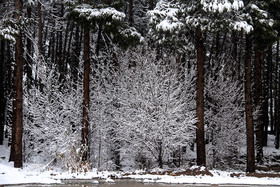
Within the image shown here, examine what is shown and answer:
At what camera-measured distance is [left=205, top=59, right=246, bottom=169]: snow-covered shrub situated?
1891 cm

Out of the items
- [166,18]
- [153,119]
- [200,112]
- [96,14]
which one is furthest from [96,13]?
[200,112]

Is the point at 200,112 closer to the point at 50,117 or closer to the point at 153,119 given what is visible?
the point at 153,119

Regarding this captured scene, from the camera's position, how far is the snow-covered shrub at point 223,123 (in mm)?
18906

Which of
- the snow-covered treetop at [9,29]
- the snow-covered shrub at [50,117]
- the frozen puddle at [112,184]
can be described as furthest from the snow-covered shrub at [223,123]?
the snow-covered treetop at [9,29]

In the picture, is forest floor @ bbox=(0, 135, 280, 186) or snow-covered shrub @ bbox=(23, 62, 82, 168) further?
snow-covered shrub @ bbox=(23, 62, 82, 168)

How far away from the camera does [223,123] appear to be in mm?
19031

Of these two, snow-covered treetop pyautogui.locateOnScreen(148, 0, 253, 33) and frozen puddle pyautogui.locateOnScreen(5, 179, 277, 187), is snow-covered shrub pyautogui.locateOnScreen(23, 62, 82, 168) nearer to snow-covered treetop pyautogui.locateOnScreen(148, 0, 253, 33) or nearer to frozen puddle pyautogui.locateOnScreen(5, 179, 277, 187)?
frozen puddle pyautogui.locateOnScreen(5, 179, 277, 187)

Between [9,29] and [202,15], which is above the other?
[202,15]

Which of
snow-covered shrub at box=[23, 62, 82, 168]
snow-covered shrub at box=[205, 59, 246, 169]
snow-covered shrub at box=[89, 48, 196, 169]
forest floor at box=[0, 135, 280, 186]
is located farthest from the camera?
snow-covered shrub at box=[205, 59, 246, 169]

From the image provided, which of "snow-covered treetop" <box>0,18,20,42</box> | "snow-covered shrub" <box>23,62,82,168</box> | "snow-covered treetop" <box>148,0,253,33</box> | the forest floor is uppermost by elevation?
"snow-covered treetop" <box>148,0,253,33</box>

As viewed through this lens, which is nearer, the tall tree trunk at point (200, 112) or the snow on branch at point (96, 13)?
the snow on branch at point (96, 13)

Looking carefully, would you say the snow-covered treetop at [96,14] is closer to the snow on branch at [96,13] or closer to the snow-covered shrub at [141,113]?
the snow on branch at [96,13]

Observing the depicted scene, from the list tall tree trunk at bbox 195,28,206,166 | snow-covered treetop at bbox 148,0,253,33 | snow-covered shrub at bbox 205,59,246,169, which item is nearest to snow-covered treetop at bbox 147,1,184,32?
snow-covered treetop at bbox 148,0,253,33

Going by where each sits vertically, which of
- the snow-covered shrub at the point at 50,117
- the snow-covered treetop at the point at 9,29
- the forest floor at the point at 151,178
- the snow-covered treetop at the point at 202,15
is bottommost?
the forest floor at the point at 151,178
